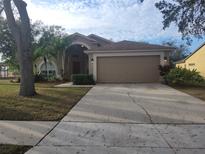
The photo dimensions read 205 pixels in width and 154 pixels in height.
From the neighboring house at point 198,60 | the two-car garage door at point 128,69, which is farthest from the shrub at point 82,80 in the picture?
the neighboring house at point 198,60

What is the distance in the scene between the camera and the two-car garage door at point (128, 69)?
23328mm

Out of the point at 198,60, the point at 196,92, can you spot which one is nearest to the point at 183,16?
the point at 196,92

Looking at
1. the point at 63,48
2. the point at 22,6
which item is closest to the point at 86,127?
the point at 22,6

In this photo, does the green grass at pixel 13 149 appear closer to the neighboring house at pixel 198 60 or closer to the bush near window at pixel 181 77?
the bush near window at pixel 181 77

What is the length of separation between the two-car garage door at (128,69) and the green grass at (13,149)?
714 inches

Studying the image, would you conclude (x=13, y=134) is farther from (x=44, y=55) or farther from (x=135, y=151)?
(x=44, y=55)

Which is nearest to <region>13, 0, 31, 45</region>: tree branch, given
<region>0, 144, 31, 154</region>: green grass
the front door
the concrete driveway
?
the concrete driveway

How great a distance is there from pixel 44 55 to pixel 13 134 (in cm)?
2261

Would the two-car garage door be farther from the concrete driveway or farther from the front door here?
the concrete driveway

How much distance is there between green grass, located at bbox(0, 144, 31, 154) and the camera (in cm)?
551

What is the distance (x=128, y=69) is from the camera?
77.5ft

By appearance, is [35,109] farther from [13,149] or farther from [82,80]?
[82,80]

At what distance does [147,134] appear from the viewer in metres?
6.89

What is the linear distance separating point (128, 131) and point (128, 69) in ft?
54.5
